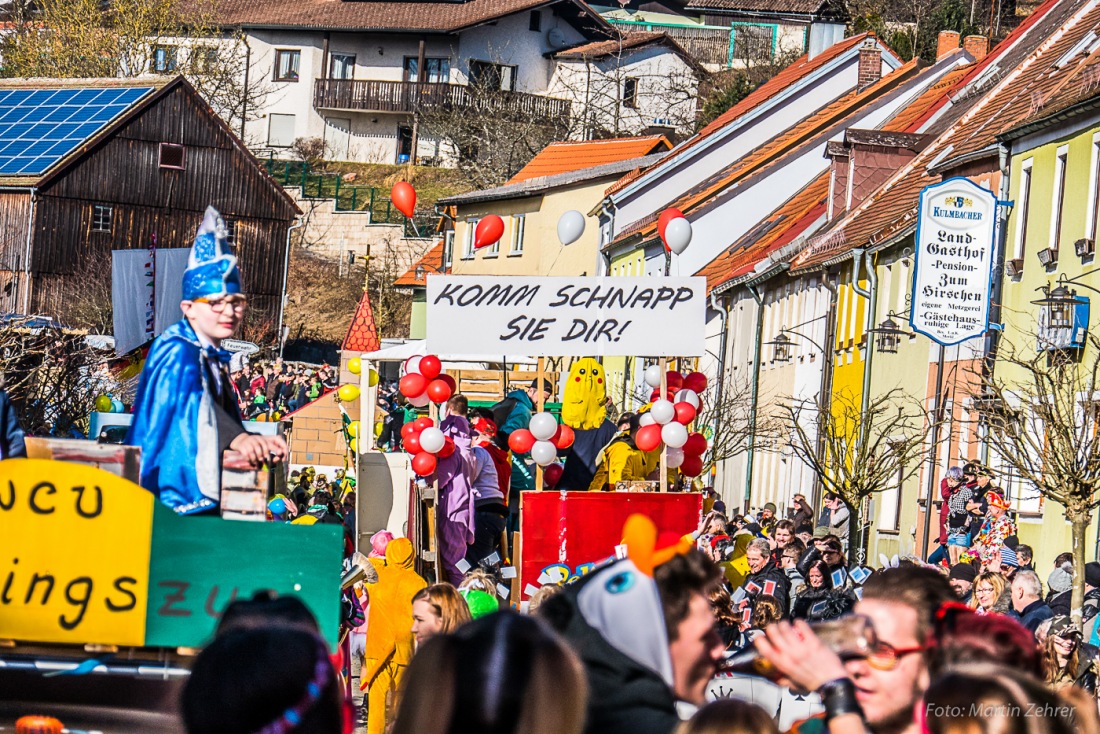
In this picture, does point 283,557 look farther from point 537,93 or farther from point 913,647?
point 537,93

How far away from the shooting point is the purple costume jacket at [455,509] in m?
14.4

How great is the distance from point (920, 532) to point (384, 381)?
21.5m

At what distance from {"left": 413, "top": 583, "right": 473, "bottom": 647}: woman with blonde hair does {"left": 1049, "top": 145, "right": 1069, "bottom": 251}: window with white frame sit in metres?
13.9

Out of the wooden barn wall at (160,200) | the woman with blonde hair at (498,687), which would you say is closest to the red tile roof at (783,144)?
the wooden barn wall at (160,200)

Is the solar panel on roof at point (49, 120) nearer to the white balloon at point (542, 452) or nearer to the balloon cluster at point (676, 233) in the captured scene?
the balloon cluster at point (676, 233)

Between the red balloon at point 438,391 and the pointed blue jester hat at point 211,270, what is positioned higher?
the pointed blue jester hat at point 211,270

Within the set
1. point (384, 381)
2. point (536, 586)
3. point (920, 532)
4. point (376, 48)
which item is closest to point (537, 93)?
point (376, 48)

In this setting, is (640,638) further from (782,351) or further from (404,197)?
(782,351)

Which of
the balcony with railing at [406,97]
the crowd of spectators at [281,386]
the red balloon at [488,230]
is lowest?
the crowd of spectators at [281,386]

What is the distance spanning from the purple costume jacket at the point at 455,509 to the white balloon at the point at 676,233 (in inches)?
94.9

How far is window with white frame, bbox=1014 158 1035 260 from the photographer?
22109 millimetres

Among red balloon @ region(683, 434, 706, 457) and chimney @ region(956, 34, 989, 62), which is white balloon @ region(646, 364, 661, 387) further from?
chimney @ region(956, 34, 989, 62)

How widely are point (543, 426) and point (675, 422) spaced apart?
107cm

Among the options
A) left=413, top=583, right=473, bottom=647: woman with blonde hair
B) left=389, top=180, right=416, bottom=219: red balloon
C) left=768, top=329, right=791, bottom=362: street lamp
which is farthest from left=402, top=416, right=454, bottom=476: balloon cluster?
left=768, top=329, right=791, bottom=362: street lamp
